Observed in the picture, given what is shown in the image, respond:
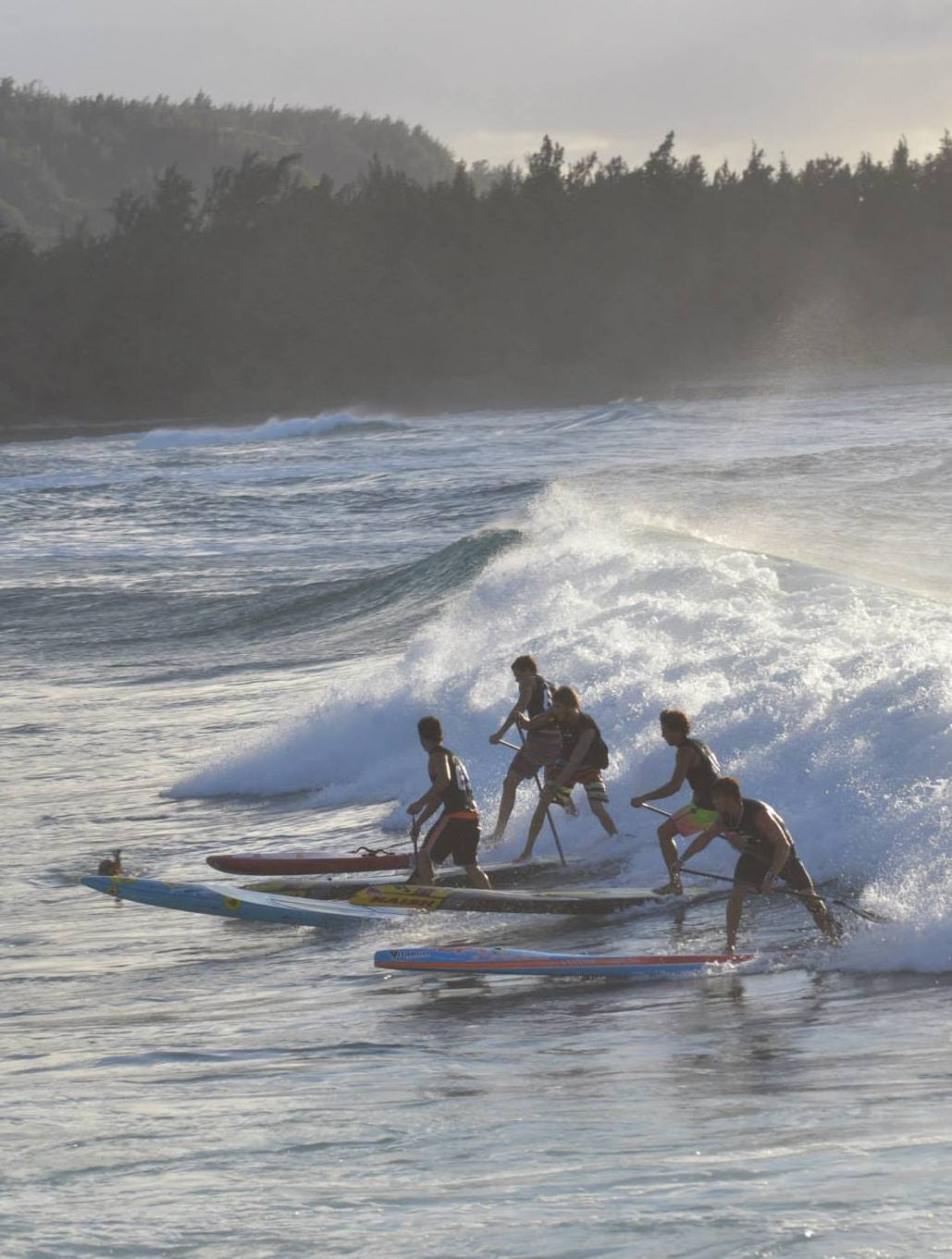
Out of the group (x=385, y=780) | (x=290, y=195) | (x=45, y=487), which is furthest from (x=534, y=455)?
(x=290, y=195)

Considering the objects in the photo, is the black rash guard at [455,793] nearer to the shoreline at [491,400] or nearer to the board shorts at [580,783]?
the board shorts at [580,783]

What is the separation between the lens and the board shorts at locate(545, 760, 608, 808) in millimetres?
11633

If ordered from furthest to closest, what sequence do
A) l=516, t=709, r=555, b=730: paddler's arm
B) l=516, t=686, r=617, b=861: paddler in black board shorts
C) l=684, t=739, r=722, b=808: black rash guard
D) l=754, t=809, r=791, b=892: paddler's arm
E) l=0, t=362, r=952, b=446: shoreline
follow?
l=0, t=362, r=952, b=446: shoreline < l=516, t=709, r=555, b=730: paddler's arm < l=516, t=686, r=617, b=861: paddler in black board shorts < l=684, t=739, r=722, b=808: black rash guard < l=754, t=809, r=791, b=892: paddler's arm

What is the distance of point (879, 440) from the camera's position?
41.8 m

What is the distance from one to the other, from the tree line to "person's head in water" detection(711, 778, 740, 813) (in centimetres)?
7556

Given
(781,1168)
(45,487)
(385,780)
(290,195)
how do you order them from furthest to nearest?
1. (290,195)
2. (45,487)
3. (385,780)
4. (781,1168)

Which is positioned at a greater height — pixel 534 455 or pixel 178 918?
pixel 534 455

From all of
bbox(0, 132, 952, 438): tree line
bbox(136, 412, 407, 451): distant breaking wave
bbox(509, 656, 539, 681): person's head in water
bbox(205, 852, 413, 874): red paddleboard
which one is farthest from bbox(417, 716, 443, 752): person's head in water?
bbox(0, 132, 952, 438): tree line

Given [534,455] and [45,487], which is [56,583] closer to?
[45,487]

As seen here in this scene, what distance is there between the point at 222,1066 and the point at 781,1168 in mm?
2854

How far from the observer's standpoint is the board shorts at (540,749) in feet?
38.6

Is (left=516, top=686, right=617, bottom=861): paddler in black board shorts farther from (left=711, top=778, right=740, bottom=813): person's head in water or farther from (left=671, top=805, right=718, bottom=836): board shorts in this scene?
(left=711, top=778, right=740, bottom=813): person's head in water

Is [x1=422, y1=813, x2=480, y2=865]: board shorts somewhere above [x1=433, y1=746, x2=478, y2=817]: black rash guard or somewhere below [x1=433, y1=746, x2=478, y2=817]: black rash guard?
below

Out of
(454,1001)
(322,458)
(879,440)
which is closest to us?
(454,1001)
